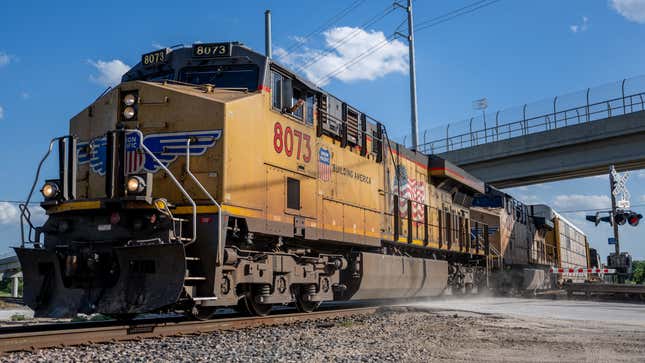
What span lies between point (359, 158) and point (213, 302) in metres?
4.81

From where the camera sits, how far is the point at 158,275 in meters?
6.54

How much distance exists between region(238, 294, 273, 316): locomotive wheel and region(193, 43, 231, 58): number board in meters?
3.41

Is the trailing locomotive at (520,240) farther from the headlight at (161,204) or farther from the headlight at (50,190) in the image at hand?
the headlight at (50,190)

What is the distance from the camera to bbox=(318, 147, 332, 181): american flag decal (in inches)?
372

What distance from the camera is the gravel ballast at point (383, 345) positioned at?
546 centimetres

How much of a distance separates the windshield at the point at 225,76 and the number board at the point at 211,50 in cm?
17

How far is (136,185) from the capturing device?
→ 676cm

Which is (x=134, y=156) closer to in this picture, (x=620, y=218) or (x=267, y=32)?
(x=267, y=32)

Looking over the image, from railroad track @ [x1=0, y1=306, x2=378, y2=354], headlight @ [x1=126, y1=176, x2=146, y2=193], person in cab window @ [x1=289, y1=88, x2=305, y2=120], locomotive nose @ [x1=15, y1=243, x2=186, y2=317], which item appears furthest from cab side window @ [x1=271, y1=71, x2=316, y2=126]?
railroad track @ [x1=0, y1=306, x2=378, y2=354]

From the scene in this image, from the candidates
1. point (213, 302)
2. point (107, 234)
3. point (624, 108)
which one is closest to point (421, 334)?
point (213, 302)

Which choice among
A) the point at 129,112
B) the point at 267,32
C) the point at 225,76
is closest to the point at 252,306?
the point at 129,112

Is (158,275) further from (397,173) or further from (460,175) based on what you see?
(460,175)

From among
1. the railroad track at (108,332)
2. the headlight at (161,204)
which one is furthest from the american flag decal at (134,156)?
the railroad track at (108,332)

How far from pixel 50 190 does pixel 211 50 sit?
284 centimetres
